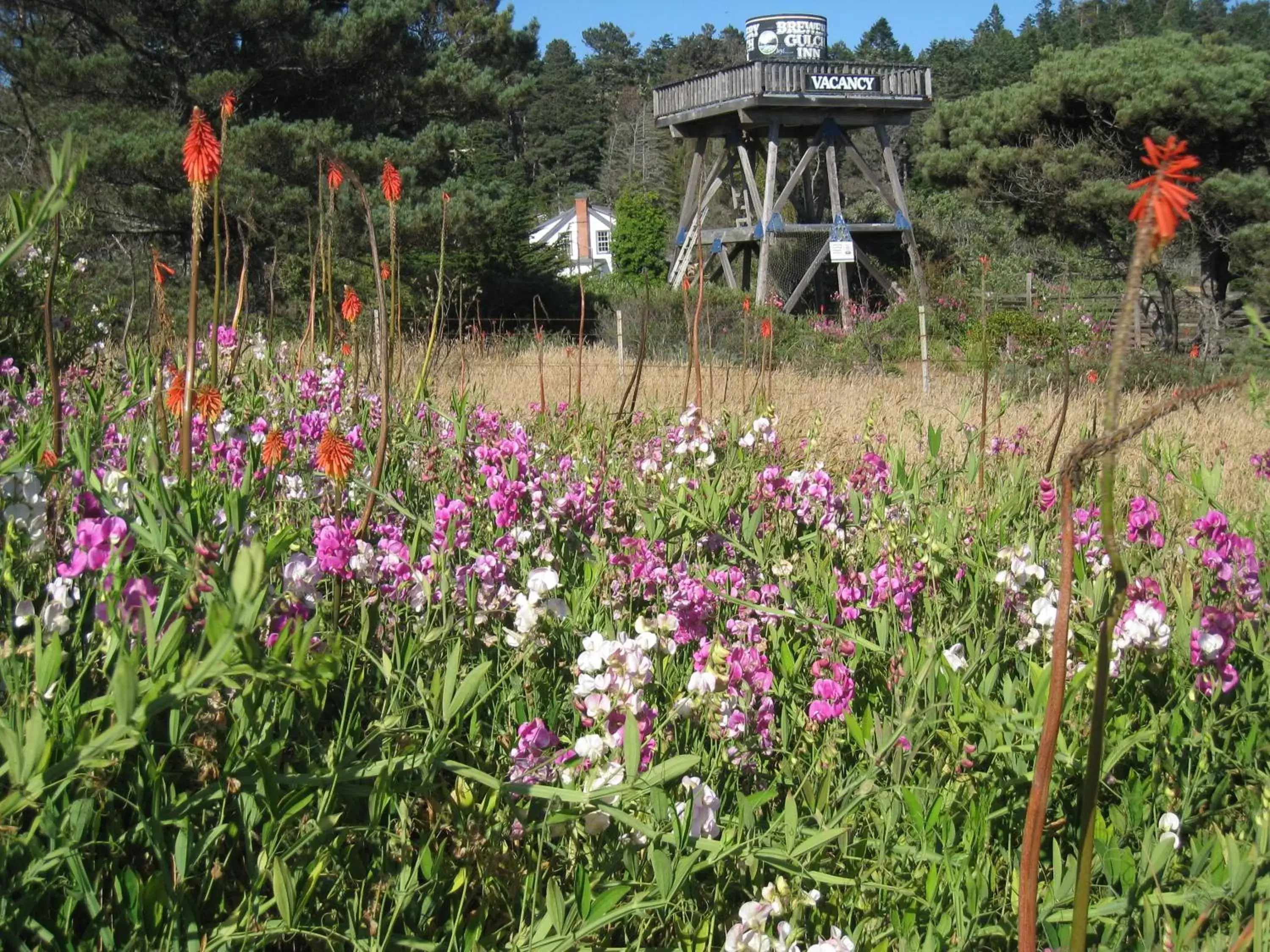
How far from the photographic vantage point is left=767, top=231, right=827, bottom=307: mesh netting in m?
24.9

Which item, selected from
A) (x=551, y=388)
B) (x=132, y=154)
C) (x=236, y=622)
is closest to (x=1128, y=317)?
(x=236, y=622)

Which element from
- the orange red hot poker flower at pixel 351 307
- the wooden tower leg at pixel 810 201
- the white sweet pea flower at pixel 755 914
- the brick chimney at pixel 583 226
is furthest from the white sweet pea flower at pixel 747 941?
the brick chimney at pixel 583 226

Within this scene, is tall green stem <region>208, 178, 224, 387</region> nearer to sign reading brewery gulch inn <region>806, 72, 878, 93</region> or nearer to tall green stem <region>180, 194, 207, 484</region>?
tall green stem <region>180, 194, 207, 484</region>

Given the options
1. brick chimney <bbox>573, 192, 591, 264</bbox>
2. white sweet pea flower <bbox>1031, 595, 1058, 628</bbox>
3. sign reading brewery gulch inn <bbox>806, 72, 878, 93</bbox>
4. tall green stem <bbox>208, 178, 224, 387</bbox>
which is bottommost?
white sweet pea flower <bbox>1031, 595, 1058, 628</bbox>

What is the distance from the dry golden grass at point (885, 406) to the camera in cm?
494

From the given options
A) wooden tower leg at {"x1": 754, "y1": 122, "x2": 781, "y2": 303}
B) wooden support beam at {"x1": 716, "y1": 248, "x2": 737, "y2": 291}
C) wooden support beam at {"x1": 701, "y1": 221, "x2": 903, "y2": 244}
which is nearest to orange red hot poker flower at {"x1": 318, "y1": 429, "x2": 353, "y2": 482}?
wooden tower leg at {"x1": 754, "y1": 122, "x2": 781, "y2": 303}

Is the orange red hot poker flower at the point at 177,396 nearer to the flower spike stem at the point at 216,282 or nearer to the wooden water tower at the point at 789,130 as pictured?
the flower spike stem at the point at 216,282

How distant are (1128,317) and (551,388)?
8112 mm

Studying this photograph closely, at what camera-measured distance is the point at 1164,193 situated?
34.6 inches

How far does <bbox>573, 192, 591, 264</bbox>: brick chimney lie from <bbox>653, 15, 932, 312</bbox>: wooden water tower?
3469cm

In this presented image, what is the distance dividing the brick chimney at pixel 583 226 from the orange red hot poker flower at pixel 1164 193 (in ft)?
193

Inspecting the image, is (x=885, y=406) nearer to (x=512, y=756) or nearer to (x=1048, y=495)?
(x=1048, y=495)

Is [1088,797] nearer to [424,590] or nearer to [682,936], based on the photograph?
[682,936]

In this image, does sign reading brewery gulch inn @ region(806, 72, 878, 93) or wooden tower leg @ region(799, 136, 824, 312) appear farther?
wooden tower leg @ region(799, 136, 824, 312)
